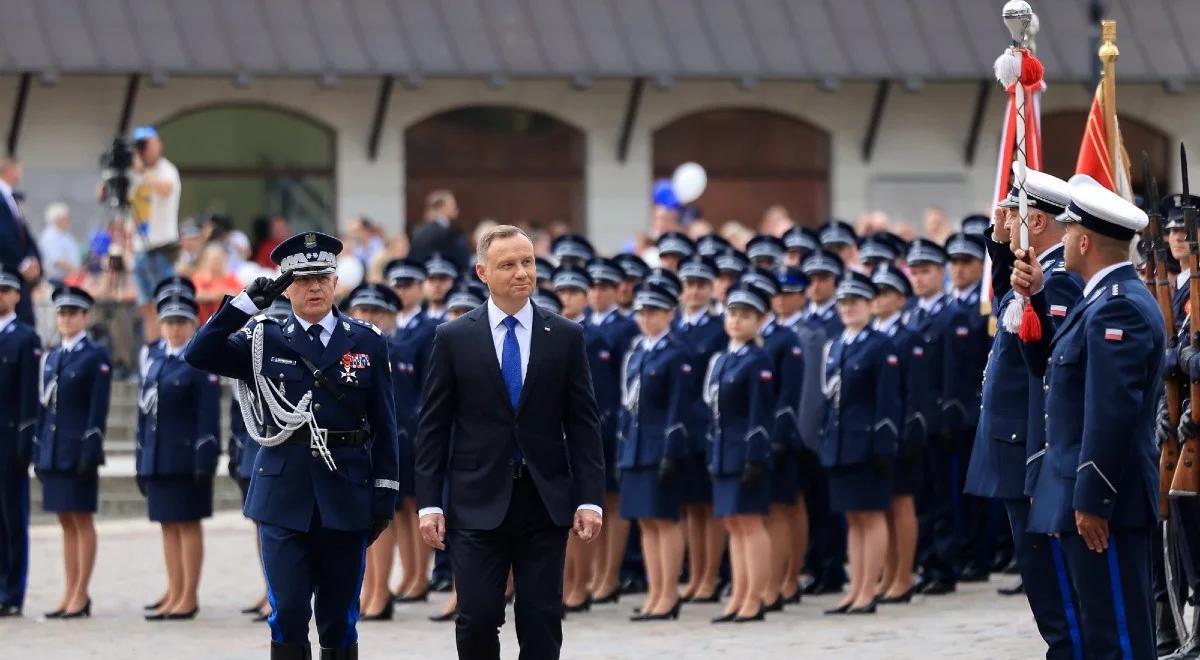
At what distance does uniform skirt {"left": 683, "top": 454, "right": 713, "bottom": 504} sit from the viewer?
45.9ft

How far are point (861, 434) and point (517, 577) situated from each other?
16.7 feet

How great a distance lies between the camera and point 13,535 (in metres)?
14.1

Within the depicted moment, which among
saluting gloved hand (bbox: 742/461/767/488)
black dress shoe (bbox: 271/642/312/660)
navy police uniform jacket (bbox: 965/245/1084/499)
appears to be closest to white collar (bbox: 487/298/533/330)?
black dress shoe (bbox: 271/642/312/660)

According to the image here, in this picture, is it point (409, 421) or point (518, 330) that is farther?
point (409, 421)

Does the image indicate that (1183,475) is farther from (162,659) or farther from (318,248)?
(162,659)

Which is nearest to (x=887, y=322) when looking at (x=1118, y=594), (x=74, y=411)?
(x=74, y=411)

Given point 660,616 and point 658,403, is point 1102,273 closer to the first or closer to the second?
point 660,616

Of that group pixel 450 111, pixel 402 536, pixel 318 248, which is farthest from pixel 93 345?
pixel 450 111

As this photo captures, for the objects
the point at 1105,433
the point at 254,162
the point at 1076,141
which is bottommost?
the point at 1105,433

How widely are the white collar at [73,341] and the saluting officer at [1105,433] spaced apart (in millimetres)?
7265

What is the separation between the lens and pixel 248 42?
2406 centimetres

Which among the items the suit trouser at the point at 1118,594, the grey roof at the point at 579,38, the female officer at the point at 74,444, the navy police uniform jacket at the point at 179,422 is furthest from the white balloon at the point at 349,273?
the suit trouser at the point at 1118,594

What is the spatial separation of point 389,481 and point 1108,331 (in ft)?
10.2

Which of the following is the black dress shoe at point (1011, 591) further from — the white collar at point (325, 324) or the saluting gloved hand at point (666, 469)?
the white collar at point (325, 324)
